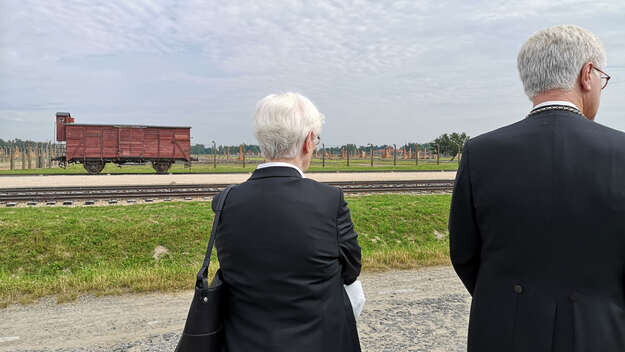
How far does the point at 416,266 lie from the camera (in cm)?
657

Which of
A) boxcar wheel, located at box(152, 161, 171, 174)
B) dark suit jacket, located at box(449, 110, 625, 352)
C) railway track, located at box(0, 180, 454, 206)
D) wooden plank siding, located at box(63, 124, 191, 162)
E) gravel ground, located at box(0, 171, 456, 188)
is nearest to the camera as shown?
dark suit jacket, located at box(449, 110, 625, 352)

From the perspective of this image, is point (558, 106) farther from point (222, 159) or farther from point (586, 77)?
point (222, 159)

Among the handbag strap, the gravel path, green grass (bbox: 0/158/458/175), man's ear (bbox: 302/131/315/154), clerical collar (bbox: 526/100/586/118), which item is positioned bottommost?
the gravel path

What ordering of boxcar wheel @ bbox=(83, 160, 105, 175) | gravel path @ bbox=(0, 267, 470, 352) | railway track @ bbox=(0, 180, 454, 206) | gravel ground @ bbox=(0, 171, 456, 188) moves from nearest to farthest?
gravel path @ bbox=(0, 267, 470, 352)
railway track @ bbox=(0, 180, 454, 206)
gravel ground @ bbox=(0, 171, 456, 188)
boxcar wheel @ bbox=(83, 160, 105, 175)

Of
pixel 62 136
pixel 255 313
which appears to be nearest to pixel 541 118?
pixel 255 313

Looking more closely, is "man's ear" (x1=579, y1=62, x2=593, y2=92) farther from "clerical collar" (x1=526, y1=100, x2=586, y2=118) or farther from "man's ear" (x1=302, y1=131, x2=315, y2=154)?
"man's ear" (x1=302, y1=131, x2=315, y2=154)

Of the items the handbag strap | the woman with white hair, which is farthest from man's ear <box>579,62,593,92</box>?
the handbag strap

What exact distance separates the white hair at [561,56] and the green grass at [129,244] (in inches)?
191

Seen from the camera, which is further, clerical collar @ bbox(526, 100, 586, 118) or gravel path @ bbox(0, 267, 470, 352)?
gravel path @ bbox(0, 267, 470, 352)

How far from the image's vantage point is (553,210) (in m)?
1.66

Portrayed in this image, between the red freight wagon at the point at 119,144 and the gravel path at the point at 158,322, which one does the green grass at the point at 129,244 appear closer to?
the gravel path at the point at 158,322

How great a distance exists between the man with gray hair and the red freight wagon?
28.0m

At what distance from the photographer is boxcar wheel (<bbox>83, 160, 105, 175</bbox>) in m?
26.6

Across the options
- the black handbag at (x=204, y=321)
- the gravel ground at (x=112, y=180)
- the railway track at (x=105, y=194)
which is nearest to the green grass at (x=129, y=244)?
the railway track at (x=105, y=194)
